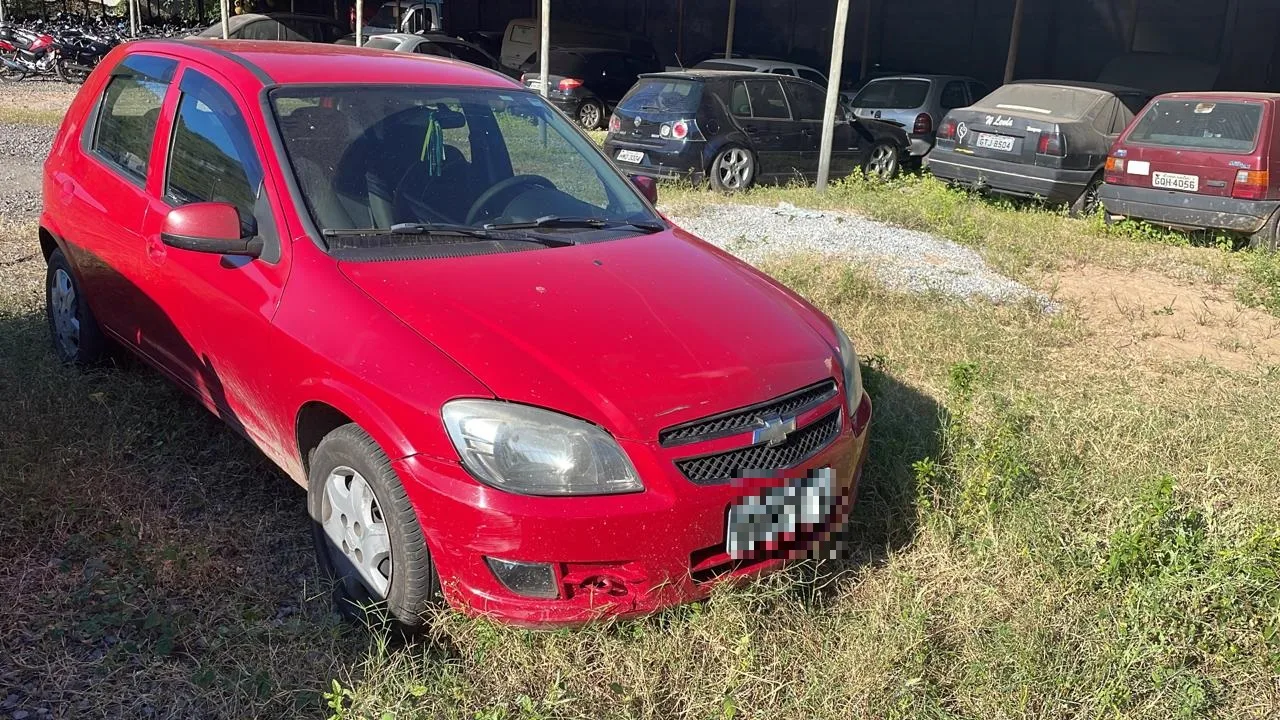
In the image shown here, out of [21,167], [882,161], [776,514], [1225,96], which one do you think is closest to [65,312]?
[776,514]

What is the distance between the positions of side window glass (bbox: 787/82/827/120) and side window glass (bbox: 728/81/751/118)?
0.78m

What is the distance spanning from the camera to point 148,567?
10.7ft

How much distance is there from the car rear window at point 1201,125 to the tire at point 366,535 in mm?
8526

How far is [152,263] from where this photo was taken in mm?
3848

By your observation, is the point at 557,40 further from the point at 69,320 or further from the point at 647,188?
the point at 647,188

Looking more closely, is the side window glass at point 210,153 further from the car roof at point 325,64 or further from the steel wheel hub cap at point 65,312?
the steel wheel hub cap at point 65,312

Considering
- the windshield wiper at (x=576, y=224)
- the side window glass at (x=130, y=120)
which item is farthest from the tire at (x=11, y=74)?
the windshield wiper at (x=576, y=224)

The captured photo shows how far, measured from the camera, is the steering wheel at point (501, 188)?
3.64 meters

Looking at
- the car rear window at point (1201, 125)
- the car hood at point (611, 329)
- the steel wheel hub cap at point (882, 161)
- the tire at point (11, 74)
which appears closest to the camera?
the car hood at point (611, 329)

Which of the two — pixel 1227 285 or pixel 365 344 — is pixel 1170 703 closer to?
pixel 365 344

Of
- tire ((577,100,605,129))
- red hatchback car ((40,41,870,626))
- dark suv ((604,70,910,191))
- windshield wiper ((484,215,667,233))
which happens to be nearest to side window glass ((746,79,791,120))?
dark suv ((604,70,910,191))

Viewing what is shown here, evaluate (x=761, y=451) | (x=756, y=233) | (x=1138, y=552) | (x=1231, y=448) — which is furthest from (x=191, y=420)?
(x=756, y=233)

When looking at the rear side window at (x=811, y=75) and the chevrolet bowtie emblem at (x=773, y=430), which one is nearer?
the chevrolet bowtie emblem at (x=773, y=430)

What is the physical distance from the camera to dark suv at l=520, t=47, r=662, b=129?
17.4m
